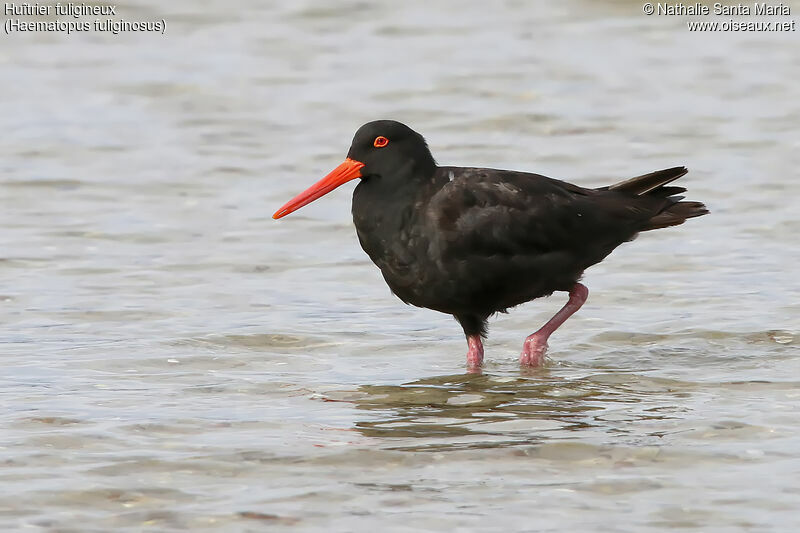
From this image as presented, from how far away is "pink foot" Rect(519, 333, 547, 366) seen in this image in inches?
296

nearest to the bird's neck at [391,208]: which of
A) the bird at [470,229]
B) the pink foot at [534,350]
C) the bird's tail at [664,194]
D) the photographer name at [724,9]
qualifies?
the bird at [470,229]

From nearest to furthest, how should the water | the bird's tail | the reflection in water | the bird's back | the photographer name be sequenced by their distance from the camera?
the water
the reflection in water
the bird's back
the bird's tail
the photographer name

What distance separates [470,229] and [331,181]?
3.02ft

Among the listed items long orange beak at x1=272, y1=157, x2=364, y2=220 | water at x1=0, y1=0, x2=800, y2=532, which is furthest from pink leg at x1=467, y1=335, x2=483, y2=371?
long orange beak at x1=272, y1=157, x2=364, y2=220

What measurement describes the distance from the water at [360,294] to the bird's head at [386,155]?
1.03 m

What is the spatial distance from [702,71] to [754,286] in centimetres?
746

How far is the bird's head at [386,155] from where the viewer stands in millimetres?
7457

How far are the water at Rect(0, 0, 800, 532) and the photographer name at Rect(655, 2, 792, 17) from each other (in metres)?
0.20

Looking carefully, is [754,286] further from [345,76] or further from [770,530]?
[345,76]

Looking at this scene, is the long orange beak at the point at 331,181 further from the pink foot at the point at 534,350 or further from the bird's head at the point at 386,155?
the pink foot at the point at 534,350

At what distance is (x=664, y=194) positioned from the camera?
26.8ft

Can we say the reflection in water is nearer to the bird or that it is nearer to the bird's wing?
the bird

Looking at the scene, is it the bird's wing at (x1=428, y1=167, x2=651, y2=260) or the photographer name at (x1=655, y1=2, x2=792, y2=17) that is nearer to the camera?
the bird's wing at (x1=428, y1=167, x2=651, y2=260)

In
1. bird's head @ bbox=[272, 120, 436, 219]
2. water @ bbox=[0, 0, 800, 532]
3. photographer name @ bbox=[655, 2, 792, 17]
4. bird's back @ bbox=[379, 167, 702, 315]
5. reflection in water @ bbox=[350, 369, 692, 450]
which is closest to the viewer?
water @ bbox=[0, 0, 800, 532]
